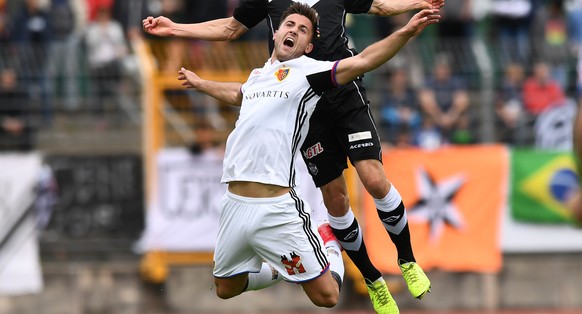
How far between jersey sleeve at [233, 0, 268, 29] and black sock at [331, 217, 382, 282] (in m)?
1.81

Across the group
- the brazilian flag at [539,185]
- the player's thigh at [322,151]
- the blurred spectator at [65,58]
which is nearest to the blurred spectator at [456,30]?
the brazilian flag at [539,185]

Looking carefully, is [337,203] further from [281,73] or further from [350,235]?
[281,73]

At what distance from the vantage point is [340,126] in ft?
30.3

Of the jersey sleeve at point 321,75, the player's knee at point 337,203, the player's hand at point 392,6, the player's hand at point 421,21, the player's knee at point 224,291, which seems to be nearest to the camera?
the player's hand at point 421,21

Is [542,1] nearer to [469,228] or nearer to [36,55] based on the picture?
[469,228]

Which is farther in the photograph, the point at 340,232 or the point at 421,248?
the point at 421,248

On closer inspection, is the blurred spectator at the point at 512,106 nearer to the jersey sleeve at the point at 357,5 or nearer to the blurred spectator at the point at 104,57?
the blurred spectator at the point at 104,57

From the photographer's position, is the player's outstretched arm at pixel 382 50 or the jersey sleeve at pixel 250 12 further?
the jersey sleeve at pixel 250 12

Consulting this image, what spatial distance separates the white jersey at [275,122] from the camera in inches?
347

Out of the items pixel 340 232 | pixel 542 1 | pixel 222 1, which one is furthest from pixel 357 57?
pixel 542 1

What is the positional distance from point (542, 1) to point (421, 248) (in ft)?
14.4

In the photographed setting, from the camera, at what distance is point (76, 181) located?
54.8 ft

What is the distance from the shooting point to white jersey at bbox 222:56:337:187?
8820mm

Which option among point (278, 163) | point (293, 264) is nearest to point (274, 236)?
point (293, 264)
